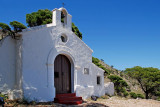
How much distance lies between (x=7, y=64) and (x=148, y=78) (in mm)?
14356

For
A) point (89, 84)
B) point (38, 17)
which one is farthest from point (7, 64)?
point (38, 17)

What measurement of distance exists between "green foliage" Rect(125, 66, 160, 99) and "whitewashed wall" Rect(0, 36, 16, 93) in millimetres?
13893

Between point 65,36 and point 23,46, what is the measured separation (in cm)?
324

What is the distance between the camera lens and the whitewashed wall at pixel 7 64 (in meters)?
Result: 9.02

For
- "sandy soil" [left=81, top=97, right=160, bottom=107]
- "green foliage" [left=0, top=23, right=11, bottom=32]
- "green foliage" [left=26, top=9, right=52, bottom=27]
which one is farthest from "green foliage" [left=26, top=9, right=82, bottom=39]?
"sandy soil" [left=81, top=97, right=160, bottom=107]

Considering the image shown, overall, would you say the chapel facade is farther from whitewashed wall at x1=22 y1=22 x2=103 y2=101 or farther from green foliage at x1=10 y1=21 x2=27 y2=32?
green foliage at x1=10 y1=21 x2=27 y2=32

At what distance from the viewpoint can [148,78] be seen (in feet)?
60.3

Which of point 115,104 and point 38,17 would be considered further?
point 38,17

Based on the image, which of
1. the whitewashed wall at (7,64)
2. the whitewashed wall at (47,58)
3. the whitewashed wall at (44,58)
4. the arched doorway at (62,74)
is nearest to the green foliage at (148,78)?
the whitewashed wall at (47,58)

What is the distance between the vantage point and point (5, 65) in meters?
9.19

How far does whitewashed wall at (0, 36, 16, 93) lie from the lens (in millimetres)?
9020

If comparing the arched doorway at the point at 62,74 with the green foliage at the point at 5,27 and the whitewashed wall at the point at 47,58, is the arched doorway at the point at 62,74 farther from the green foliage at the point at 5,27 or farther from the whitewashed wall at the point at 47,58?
the green foliage at the point at 5,27

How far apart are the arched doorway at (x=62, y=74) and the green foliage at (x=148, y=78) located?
10250 mm

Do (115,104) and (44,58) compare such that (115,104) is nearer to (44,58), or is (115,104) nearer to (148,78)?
(44,58)
